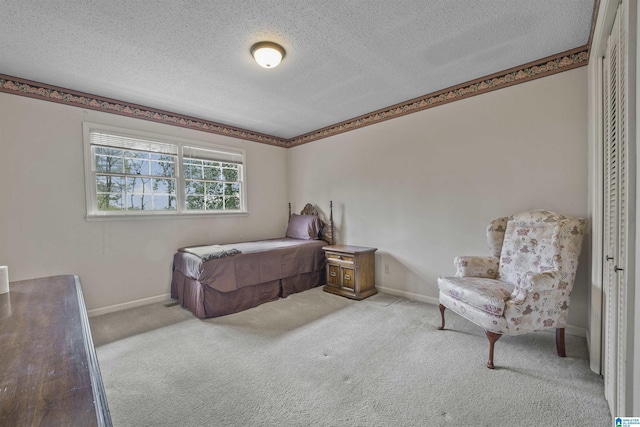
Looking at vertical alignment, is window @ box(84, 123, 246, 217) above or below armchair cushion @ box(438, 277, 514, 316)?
above

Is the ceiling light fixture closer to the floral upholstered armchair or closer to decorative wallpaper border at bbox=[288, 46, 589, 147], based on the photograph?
decorative wallpaper border at bbox=[288, 46, 589, 147]

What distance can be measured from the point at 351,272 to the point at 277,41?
2.67m

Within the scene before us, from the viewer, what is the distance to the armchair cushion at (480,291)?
205 cm

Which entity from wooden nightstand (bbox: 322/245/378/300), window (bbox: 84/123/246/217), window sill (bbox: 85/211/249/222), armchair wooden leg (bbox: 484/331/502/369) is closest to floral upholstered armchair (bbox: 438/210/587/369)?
armchair wooden leg (bbox: 484/331/502/369)

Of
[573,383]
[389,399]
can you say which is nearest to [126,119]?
[389,399]

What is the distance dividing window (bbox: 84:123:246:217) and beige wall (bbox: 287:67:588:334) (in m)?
1.56

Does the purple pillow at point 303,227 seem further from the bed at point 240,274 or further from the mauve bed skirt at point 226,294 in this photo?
the mauve bed skirt at point 226,294

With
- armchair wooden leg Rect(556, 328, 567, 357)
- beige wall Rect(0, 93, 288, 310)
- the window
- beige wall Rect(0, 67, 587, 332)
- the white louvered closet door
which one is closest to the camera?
the white louvered closet door

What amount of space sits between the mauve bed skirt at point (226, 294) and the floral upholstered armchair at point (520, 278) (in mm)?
1953

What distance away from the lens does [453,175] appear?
3.16 m

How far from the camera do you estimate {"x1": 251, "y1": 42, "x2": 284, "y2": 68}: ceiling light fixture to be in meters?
2.19

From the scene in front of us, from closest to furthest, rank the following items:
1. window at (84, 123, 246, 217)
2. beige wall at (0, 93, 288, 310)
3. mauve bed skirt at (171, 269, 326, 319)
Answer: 1. beige wall at (0, 93, 288, 310)
2. mauve bed skirt at (171, 269, 326, 319)
3. window at (84, 123, 246, 217)

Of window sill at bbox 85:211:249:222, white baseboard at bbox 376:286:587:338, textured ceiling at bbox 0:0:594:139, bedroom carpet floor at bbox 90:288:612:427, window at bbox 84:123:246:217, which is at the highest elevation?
textured ceiling at bbox 0:0:594:139

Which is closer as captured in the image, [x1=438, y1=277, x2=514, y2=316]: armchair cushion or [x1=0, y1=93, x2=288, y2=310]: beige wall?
[x1=438, y1=277, x2=514, y2=316]: armchair cushion
